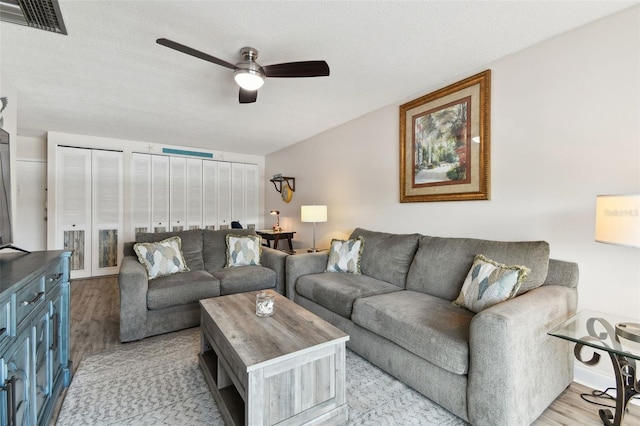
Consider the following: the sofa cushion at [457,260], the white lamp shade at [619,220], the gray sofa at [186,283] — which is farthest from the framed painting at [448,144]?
the gray sofa at [186,283]

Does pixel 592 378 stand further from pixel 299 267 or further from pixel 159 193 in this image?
pixel 159 193

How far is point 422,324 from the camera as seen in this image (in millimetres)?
1715

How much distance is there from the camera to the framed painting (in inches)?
95.5

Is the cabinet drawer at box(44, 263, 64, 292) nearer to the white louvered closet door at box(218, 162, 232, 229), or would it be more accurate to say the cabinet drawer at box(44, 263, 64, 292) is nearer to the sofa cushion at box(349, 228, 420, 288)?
the sofa cushion at box(349, 228, 420, 288)

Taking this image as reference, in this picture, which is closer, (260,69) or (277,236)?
(260,69)

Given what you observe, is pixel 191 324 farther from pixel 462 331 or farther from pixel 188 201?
pixel 188 201

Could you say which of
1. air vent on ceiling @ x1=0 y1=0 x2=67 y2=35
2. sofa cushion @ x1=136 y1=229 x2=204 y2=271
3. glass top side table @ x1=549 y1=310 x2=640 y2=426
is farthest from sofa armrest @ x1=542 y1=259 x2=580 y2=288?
air vent on ceiling @ x1=0 y1=0 x2=67 y2=35

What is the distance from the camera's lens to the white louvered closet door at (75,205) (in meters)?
4.41

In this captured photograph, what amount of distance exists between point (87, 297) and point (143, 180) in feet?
7.08

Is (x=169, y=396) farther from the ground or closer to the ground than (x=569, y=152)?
closer to the ground

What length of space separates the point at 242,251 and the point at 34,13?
2530mm

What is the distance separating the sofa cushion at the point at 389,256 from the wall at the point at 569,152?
366mm

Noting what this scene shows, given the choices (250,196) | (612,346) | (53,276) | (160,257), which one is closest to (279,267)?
(160,257)

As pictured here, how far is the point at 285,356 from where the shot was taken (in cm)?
132
